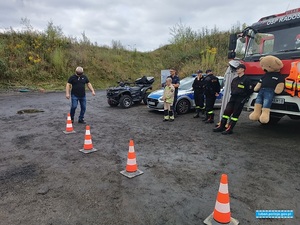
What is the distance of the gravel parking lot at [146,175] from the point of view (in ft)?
9.42

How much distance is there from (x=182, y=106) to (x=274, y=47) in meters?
4.13

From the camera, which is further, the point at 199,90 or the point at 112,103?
the point at 112,103

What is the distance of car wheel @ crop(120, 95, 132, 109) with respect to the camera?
11.2 meters

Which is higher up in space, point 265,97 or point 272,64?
point 272,64

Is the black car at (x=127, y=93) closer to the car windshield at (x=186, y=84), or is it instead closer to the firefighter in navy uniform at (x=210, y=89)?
the car windshield at (x=186, y=84)

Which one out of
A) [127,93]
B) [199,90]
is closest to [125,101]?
[127,93]

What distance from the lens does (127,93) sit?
11523mm

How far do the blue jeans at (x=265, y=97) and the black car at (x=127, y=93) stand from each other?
683cm

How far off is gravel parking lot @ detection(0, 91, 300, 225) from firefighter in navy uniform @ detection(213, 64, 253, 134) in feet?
1.89

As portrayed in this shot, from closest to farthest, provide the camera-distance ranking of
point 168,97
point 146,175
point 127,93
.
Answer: point 146,175
point 168,97
point 127,93

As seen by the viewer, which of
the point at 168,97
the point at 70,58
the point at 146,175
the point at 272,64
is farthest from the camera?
the point at 70,58

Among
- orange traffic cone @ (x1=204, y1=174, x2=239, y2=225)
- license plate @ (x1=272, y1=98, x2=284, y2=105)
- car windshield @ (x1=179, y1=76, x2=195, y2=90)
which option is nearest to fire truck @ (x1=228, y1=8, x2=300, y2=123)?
license plate @ (x1=272, y1=98, x2=284, y2=105)

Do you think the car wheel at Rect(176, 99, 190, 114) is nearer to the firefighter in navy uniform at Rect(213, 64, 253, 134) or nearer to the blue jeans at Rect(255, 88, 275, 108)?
the firefighter in navy uniform at Rect(213, 64, 253, 134)

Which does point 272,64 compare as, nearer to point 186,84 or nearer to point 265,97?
point 265,97
